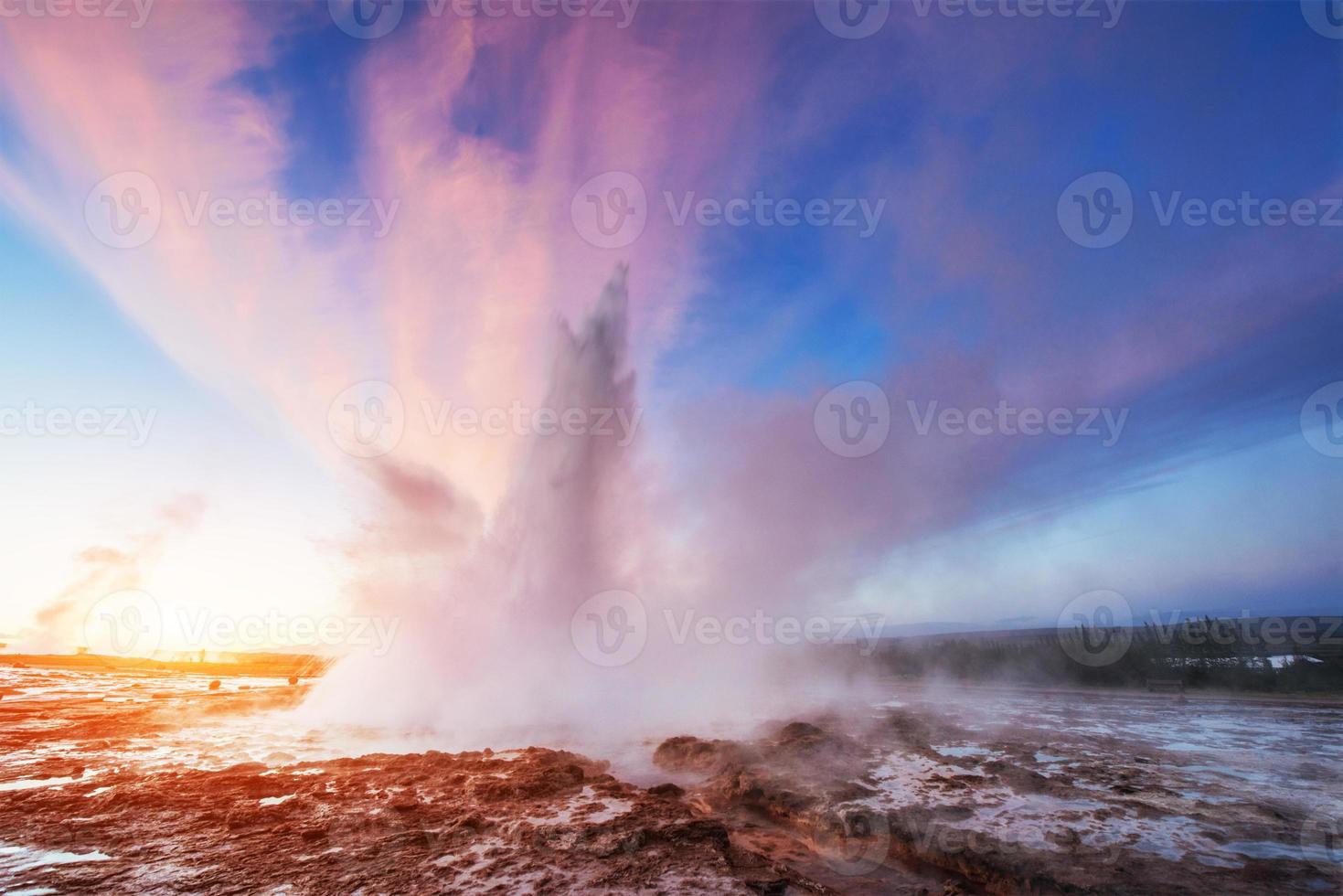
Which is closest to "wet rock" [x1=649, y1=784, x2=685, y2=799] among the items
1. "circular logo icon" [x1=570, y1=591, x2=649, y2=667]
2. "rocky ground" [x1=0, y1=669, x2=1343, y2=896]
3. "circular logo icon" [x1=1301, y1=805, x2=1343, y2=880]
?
"rocky ground" [x1=0, y1=669, x2=1343, y2=896]

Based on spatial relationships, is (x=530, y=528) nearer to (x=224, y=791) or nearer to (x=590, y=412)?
(x=590, y=412)

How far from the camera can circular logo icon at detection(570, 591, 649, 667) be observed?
893 inches

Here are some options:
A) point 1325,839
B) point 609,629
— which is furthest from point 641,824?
point 609,629

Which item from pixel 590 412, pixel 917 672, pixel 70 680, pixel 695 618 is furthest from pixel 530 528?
pixel 70 680

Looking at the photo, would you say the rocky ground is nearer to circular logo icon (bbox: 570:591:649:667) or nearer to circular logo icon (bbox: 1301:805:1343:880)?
circular logo icon (bbox: 1301:805:1343:880)

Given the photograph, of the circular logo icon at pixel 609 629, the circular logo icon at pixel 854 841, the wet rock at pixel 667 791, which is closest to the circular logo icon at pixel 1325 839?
the circular logo icon at pixel 854 841

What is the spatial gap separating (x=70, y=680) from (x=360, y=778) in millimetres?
44290

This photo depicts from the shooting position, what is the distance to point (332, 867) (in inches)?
279

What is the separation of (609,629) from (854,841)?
657 inches

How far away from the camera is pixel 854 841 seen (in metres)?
8.54

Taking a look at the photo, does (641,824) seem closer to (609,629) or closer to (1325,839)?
(1325,839)

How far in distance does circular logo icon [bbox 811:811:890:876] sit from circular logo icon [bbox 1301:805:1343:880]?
20.4 feet

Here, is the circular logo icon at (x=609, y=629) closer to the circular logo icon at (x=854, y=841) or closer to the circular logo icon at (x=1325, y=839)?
the circular logo icon at (x=854, y=841)

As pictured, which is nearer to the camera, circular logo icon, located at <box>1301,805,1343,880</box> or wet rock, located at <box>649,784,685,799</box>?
circular logo icon, located at <box>1301,805,1343,880</box>
